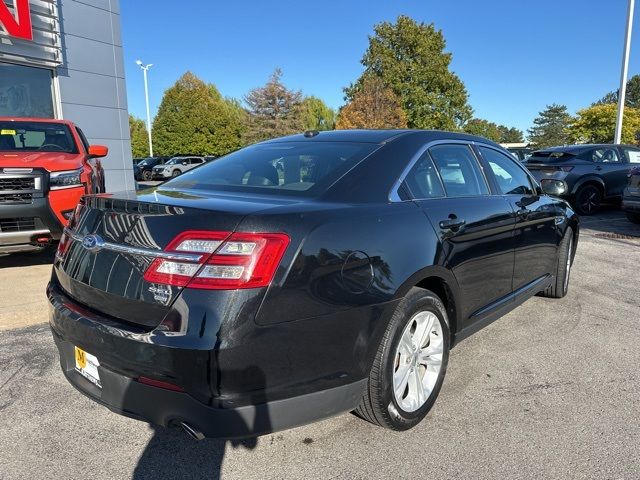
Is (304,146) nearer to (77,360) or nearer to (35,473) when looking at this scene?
(77,360)

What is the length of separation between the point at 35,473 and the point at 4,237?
11.8ft

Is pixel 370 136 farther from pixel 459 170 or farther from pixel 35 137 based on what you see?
pixel 35 137

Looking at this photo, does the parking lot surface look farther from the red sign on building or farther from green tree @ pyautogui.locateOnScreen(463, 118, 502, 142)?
green tree @ pyautogui.locateOnScreen(463, 118, 502, 142)

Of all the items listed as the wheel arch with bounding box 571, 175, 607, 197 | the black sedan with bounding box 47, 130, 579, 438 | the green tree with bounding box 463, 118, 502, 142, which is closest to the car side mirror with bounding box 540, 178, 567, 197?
the black sedan with bounding box 47, 130, 579, 438

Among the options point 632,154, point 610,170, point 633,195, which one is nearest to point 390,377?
point 633,195

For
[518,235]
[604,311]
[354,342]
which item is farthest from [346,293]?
[604,311]

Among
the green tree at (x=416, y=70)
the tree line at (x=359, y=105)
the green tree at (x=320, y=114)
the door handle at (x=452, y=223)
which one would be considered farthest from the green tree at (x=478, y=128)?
the door handle at (x=452, y=223)

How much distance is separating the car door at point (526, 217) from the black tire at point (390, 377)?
1363mm

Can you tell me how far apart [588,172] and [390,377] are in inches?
420

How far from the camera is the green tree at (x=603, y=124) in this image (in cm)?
5372

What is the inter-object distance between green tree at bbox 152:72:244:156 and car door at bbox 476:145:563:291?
4099cm

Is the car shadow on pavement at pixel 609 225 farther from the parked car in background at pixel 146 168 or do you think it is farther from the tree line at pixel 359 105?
the parked car in background at pixel 146 168

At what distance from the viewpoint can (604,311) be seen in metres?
4.64

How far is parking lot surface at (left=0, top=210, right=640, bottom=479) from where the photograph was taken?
232 cm
